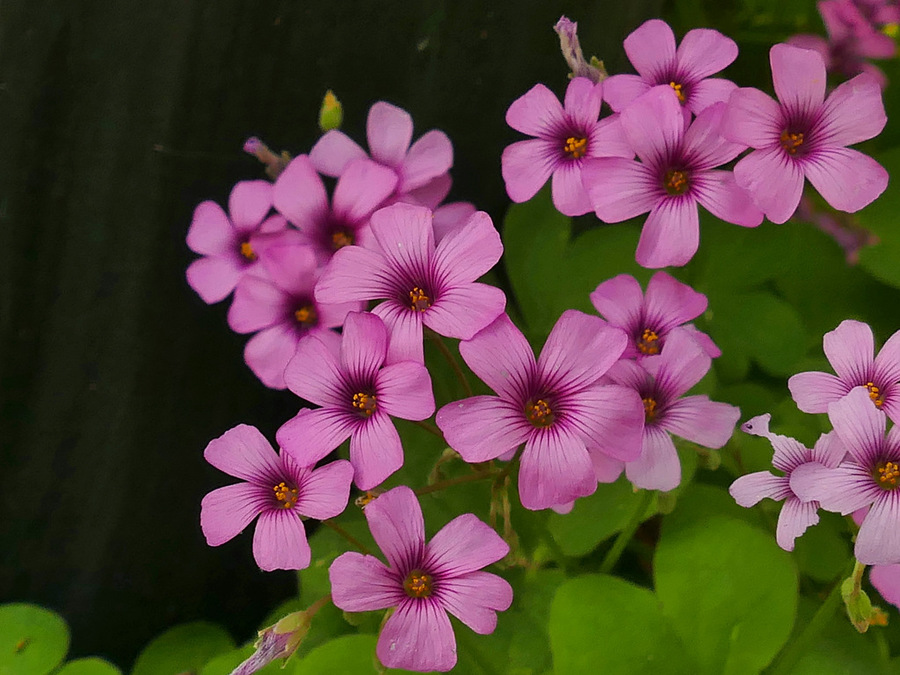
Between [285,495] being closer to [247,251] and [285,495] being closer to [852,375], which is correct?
[247,251]

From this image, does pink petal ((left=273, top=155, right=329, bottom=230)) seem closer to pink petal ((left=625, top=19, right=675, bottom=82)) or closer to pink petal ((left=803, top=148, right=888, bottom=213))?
pink petal ((left=625, top=19, right=675, bottom=82))

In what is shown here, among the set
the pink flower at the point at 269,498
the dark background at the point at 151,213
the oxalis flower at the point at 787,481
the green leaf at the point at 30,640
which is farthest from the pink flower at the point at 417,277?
the green leaf at the point at 30,640

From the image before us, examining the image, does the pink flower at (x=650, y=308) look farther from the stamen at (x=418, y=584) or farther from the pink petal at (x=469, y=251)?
the stamen at (x=418, y=584)

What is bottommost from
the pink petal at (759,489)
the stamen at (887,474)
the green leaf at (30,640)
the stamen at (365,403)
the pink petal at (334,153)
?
the green leaf at (30,640)

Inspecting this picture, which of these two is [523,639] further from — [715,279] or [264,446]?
[715,279]

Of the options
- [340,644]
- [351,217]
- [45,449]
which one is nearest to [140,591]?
[45,449]

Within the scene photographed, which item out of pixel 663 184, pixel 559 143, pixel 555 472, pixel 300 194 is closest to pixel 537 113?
pixel 559 143

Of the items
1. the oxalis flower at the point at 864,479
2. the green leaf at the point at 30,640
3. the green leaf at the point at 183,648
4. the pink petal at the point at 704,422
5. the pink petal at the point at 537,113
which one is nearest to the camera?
the oxalis flower at the point at 864,479
